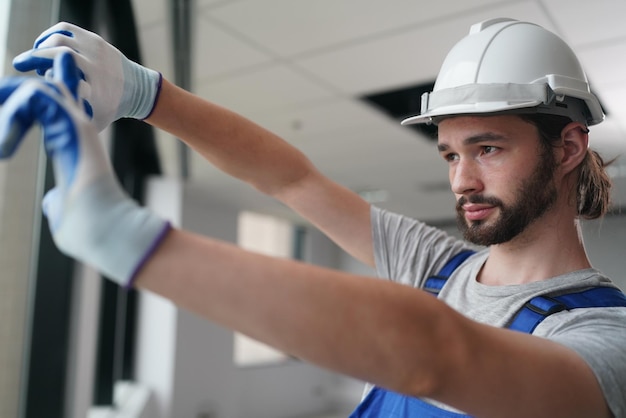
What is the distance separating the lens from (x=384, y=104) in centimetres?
320

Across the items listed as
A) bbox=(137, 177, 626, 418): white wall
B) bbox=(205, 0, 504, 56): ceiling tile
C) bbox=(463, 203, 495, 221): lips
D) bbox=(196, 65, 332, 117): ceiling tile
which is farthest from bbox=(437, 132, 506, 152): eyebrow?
bbox=(137, 177, 626, 418): white wall

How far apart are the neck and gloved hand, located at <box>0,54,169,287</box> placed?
2.30ft

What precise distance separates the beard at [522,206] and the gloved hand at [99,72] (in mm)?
584

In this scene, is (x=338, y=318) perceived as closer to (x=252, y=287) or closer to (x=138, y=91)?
(x=252, y=287)

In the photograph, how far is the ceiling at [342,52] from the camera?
210 cm

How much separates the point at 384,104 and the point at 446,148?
2.26 metres

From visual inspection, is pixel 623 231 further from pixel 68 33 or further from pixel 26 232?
pixel 26 232

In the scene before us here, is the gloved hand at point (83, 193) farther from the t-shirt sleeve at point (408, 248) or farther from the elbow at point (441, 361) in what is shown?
the t-shirt sleeve at point (408, 248)

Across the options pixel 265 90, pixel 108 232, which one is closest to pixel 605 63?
pixel 265 90

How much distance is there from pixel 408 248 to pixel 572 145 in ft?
1.22

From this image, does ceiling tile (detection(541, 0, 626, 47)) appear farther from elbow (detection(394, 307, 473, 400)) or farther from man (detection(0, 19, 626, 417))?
elbow (detection(394, 307, 473, 400))

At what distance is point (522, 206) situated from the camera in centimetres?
92

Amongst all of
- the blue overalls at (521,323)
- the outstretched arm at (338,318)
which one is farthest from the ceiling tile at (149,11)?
the outstretched arm at (338,318)

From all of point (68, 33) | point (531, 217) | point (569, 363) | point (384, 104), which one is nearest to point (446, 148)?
point (531, 217)
